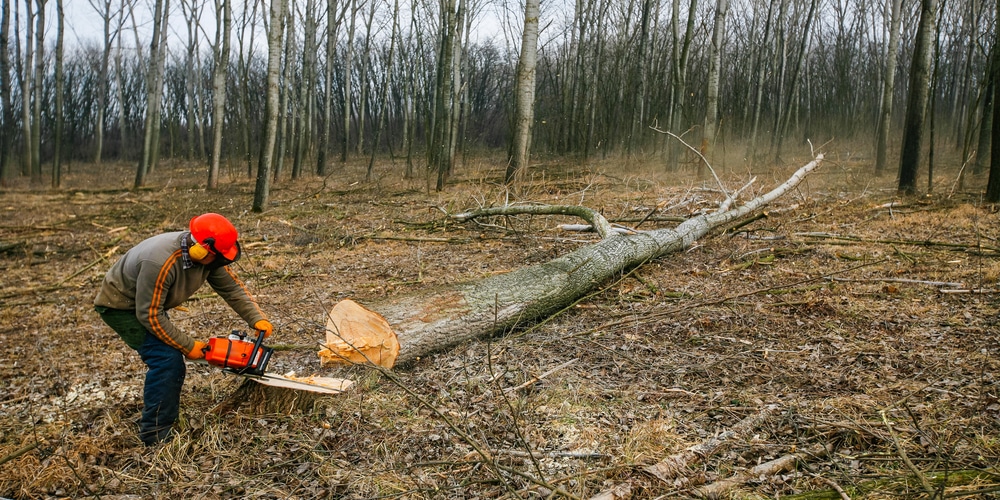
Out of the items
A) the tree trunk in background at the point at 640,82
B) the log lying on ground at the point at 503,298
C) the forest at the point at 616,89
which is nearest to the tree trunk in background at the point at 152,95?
the forest at the point at 616,89

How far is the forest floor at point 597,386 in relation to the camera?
10.2 feet

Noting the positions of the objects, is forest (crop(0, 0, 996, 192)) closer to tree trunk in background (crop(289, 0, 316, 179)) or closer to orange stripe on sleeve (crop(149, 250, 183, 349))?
tree trunk in background (crop(289, 0, 316, 179))

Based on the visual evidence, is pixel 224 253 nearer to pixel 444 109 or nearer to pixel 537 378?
pixel 537 378

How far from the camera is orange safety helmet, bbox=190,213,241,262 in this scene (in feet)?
11.7

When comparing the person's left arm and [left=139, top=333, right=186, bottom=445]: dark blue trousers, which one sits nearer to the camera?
[left=139, top=333, right=186, bottom=445]: dark blue trousers

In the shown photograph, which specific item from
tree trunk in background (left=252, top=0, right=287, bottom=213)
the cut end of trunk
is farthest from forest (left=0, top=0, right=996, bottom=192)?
the cut end of trunk

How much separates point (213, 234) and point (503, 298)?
8.12 ft

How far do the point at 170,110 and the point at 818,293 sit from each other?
128 ft

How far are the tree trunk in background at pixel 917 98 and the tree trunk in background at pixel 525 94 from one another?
6838 millimetres

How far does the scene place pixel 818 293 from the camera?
19.2 feet

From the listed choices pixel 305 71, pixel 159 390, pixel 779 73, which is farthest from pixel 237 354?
pixel 779 73

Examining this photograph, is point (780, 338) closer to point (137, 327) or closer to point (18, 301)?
point (137, 327)

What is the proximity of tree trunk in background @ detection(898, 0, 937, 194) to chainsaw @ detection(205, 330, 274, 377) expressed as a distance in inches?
461

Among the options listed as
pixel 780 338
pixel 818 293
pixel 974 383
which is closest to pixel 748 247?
pixel 818 293
